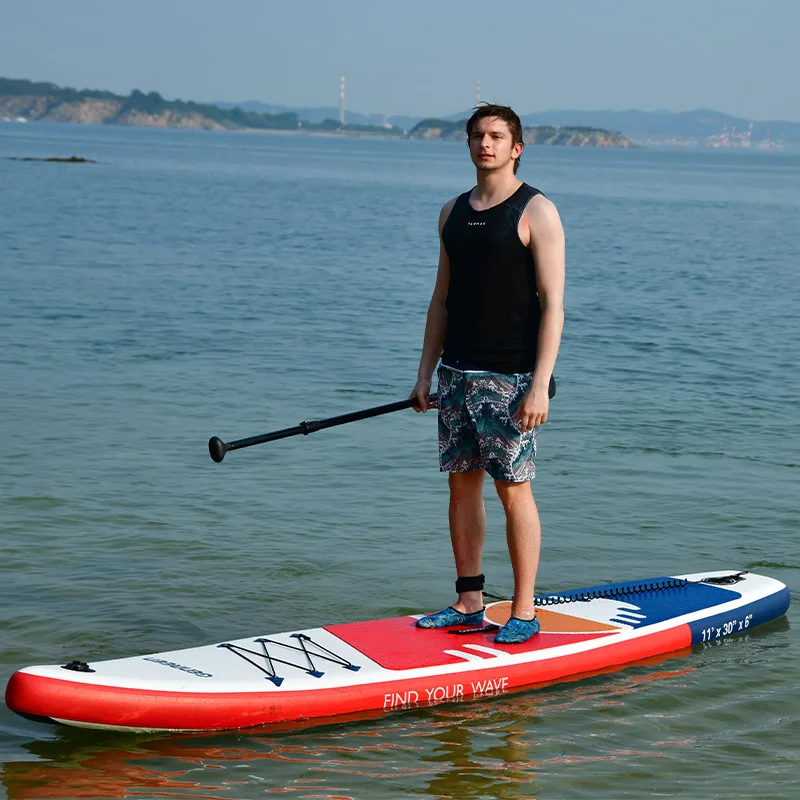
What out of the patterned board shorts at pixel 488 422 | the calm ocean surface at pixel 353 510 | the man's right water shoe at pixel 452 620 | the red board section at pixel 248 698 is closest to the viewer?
the red board section at pixel 248 698

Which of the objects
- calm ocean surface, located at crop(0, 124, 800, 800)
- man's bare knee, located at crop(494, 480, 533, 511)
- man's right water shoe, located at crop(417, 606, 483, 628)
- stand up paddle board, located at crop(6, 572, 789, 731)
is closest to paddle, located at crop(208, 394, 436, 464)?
man's bare knee, located at crop(494, 480, 533, 511)

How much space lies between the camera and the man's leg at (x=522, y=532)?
513cm

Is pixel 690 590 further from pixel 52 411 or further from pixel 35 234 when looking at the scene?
pixel 35 234

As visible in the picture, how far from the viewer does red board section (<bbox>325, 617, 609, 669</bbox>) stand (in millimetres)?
5254

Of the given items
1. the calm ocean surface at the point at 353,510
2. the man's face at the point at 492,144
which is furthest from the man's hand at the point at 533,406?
the calm ocean surface at the point at 353,510

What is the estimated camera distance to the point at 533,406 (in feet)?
16.0

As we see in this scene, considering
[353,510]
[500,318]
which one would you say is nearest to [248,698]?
[500,318]

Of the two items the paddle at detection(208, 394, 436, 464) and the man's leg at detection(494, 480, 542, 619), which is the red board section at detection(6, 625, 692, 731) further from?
the paddle at detection(208, 394, 436, 464)

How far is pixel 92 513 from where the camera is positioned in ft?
26.4

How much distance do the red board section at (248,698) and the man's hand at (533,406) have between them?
3.62ft

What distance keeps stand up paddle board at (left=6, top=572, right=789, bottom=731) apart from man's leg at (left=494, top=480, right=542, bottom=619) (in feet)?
0.94

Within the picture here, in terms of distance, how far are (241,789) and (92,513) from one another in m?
3.88

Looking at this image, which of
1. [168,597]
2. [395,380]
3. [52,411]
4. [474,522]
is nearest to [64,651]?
[168,597]

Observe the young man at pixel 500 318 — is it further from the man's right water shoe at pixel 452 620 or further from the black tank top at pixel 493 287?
the man's right water shoe at pixel 452 620
